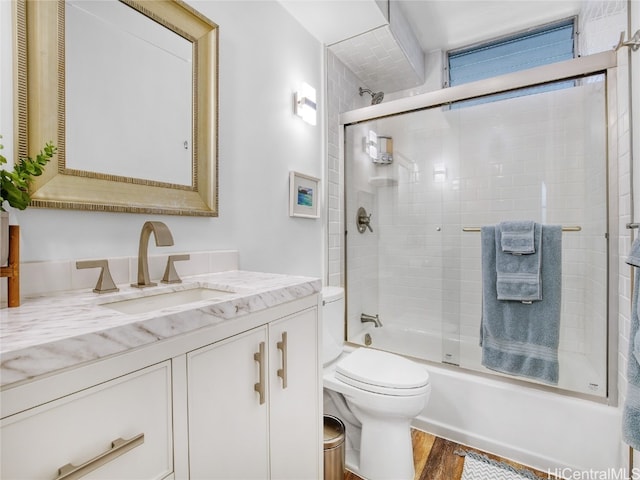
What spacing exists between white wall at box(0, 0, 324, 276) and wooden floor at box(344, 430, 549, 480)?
1.14 m

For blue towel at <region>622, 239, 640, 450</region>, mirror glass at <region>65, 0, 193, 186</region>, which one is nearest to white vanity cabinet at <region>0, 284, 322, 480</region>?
mirror glass at <region>65, 0, 193, 186</region>

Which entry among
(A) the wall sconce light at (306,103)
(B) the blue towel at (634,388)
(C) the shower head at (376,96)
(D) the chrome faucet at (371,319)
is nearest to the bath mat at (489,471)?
(B) the blue towel at (634,388)

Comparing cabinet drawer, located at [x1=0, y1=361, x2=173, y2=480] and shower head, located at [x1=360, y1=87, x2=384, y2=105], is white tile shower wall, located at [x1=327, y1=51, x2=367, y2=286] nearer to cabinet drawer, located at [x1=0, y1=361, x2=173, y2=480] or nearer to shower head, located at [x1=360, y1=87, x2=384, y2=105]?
shower head, located at [x1=360, y1=87, x2=384, y2=105]

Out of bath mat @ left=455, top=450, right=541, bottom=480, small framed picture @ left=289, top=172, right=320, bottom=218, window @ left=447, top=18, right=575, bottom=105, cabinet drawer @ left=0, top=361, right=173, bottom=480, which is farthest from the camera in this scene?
window @ left=447, top=18, right=575, bottom=105

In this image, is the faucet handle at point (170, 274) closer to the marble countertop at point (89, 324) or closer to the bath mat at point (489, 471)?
the marble countertop at point (89, 324)

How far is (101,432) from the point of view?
0.59 metres

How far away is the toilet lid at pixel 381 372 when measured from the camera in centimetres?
147

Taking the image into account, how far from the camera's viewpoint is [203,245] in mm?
1377

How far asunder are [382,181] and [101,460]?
2303 mm

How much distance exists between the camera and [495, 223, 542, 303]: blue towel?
175 centimetres

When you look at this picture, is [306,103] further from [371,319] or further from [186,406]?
[186,406]

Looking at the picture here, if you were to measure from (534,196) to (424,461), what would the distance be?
1.65m

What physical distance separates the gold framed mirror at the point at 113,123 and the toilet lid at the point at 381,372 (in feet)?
3.21

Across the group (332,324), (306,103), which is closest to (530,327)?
(332,324)
